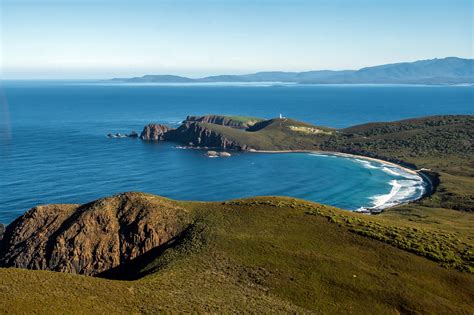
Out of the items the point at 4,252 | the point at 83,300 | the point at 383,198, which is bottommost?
the point at 383,198

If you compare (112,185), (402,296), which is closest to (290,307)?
(402,296)

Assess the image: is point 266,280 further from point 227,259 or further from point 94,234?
point 94,234

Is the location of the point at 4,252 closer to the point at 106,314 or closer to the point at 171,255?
the point at 171,255

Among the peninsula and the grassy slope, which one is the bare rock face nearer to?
the peninsula

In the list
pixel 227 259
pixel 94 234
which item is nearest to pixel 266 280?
pixel 227 259

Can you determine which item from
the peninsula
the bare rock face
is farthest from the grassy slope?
the bare rock face

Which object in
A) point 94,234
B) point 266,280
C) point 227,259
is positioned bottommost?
point 266,280
